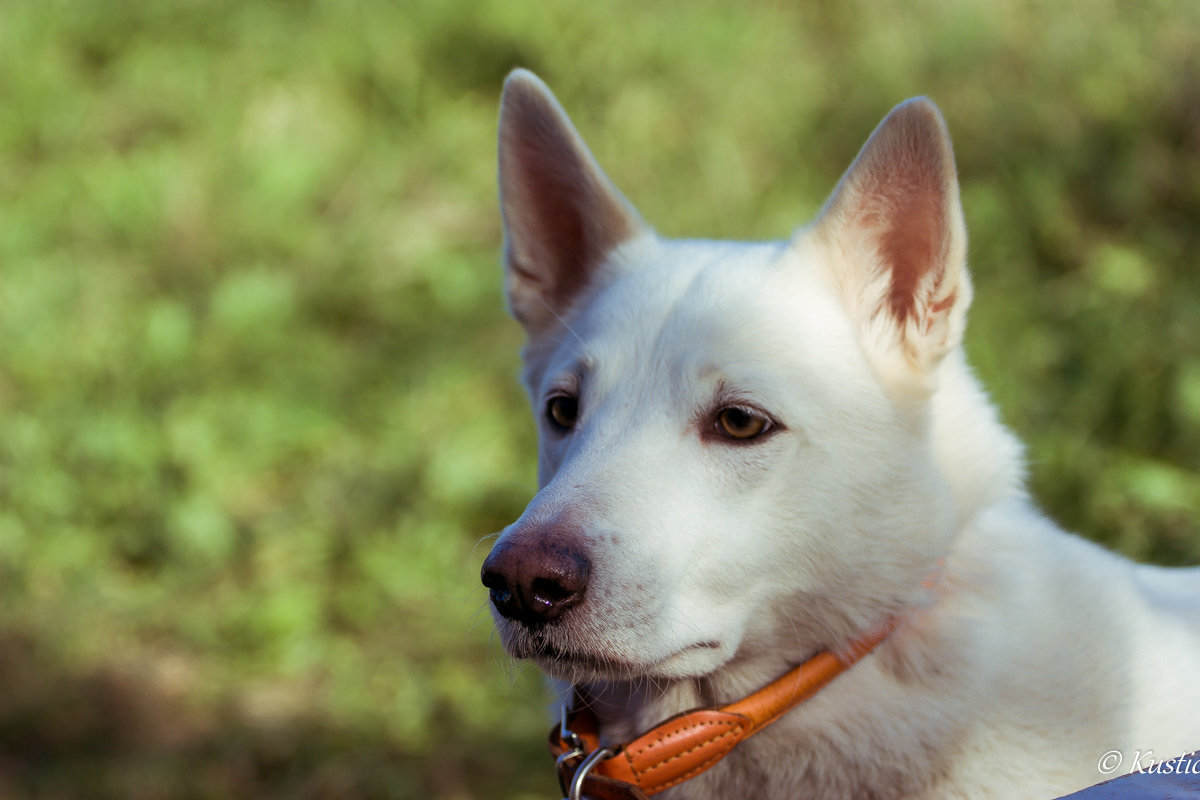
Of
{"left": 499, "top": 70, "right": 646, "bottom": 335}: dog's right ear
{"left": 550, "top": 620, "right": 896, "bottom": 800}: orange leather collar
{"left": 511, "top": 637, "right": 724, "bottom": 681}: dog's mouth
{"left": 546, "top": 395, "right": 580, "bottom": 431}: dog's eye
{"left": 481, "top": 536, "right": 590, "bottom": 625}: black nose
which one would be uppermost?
{"left": 499, "top": 70, "right": 646, "bottom": 335}: dog's right ear

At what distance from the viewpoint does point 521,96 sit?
2402 mm

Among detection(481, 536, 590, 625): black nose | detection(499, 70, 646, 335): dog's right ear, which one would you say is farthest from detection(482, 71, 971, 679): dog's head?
detection(499, 70, 646, 335): dog's right ear

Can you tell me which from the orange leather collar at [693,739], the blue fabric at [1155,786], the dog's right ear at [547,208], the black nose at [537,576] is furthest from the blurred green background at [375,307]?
the blue fabric at [1155,786]

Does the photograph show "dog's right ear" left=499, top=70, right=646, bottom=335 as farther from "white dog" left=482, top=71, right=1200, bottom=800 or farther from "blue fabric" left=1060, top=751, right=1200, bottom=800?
"blue fabric" left=1060, top=751, right=1200, bottom=800

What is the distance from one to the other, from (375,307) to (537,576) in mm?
4066

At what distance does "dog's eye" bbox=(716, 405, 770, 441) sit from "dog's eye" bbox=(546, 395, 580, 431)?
0.37 meters

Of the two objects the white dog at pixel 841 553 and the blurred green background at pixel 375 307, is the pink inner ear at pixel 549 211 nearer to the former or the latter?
the white dog at pixel 841 553

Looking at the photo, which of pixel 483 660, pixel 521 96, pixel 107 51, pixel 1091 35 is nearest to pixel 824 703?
pixel 521 96

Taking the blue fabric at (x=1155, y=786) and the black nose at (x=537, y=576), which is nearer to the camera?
the blue fabric at (x=1155, y=786)

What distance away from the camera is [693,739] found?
6.35ft

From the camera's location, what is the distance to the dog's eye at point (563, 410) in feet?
7.37

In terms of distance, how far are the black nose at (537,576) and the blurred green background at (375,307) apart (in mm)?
2044

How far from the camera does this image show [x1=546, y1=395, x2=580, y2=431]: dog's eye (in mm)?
2246

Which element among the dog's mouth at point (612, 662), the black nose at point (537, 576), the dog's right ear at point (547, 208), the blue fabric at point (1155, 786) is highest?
the dog's right ear at point (547, 208)
